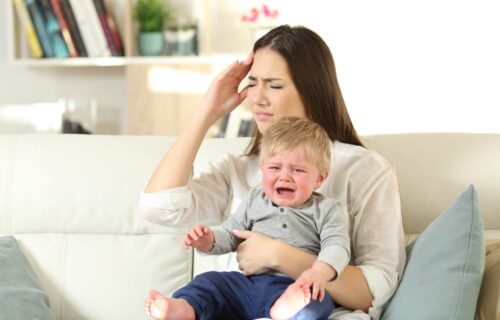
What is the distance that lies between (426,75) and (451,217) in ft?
7.55

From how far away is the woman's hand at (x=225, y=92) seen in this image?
2.33m

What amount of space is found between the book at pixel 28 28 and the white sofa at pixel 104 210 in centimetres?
175

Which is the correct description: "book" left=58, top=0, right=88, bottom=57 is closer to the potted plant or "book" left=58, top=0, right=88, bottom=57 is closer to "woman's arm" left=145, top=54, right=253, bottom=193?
the potted plant

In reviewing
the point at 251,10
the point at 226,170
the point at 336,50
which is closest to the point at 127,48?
the point at 251,10

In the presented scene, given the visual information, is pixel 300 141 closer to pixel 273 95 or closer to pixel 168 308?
pixel 273 95

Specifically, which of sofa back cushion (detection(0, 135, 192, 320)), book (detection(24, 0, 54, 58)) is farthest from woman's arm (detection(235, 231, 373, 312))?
book (detection(24, 0, 54, 58))

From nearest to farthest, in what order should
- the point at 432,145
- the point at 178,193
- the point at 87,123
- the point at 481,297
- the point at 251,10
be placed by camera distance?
the point at 481,297, the point at 178,193, the point at 432,145, the point at 251,10, the point at 87,123

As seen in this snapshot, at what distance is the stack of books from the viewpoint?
418 cm

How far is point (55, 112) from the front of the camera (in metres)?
4.44

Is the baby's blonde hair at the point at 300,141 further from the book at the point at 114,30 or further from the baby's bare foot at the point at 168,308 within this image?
the book at the point at 114,30

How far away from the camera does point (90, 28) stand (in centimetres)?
421

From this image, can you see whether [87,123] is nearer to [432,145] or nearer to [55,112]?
[55,112]

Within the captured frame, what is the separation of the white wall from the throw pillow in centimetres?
215

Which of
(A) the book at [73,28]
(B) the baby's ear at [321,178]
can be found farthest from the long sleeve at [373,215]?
(A) the book at [73,28]
